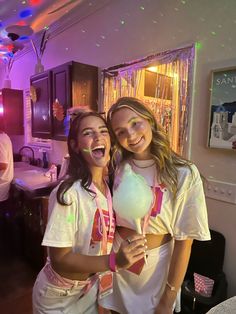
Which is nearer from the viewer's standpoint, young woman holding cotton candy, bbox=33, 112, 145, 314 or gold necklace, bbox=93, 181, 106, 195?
young woman holding cotton candy, bbox=33, 112, 145, 314

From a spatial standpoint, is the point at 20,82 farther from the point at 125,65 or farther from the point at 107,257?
the point at 107,257

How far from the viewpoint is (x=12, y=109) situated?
365 cm

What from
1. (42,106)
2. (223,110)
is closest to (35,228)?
(42,106)

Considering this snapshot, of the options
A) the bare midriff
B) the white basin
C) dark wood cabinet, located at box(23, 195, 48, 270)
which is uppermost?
the bare midriff

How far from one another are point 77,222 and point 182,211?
1.36 feet

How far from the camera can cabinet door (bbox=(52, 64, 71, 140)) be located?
2.09 m

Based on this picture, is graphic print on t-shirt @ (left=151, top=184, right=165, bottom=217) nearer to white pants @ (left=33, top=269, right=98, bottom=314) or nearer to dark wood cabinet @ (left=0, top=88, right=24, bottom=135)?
white pants @ (left=33, top=269, right=98, bottom=314)

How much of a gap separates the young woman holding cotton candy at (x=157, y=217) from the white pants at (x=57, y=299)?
0.13m

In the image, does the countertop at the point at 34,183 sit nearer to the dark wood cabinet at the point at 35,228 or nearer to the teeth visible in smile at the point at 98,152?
the dark wood cabinet at the point at 35,228

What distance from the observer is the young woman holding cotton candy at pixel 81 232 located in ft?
2.42

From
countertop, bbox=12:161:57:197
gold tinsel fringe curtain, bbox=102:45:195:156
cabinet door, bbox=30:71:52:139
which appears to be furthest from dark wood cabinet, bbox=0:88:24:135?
gold tinsel fringe curtain, bbox=102:45:195:156

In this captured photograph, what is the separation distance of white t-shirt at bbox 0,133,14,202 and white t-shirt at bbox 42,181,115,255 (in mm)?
1821

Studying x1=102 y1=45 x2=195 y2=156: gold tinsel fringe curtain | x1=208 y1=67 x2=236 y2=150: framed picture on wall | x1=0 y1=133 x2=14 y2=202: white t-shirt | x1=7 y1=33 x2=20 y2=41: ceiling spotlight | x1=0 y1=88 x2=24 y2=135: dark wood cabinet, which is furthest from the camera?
x1=0 y1=88 x2=24 y2=135: dark wood cabinet

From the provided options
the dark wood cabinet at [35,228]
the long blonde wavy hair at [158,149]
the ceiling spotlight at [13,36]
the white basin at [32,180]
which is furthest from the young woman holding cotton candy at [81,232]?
the ceiling spotlight at [13,36]
